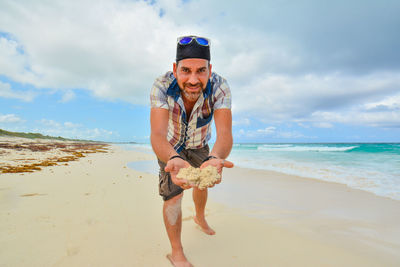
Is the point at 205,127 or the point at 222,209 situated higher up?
the point at 205,127

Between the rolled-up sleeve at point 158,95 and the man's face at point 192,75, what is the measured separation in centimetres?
21

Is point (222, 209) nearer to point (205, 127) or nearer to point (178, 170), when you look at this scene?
point (205, 127)

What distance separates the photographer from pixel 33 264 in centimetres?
212

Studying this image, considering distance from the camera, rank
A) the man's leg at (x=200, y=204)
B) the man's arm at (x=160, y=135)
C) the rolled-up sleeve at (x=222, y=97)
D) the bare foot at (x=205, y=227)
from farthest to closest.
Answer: the man's leg at (x=200, y=204)
the bare foot at (x=205, y=227)
the rolled-up sleeve at (x=222, y=97)
the man's arm at (x=160, y=135)

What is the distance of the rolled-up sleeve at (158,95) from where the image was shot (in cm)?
239

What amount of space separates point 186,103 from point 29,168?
6625 millimetres

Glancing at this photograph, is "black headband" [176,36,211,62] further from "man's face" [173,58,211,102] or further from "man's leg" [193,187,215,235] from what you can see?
"man's leg" [193,187,215,235]

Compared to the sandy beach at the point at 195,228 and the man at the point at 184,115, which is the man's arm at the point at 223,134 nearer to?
the man at the point at 184,115

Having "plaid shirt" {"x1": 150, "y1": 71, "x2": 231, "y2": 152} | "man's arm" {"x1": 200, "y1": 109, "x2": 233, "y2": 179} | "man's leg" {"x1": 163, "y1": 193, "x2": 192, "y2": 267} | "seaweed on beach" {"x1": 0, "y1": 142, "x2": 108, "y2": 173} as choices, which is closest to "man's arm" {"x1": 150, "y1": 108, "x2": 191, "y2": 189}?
"plaid shirt" {"x1": 150, "y1": 71, "x2": 231, "y2": 152}

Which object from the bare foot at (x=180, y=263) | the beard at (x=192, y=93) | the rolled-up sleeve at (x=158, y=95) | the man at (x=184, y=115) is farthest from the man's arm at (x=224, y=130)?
the bare foot at (x=180, y=263)

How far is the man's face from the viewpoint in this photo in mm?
2301

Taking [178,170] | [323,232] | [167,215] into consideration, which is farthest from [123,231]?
→ [323,232]

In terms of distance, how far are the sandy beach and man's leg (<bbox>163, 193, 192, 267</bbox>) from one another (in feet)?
0.44

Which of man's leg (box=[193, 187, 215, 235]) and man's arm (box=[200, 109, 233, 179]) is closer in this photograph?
man's arm (box=[200, 109, 233, 179])
